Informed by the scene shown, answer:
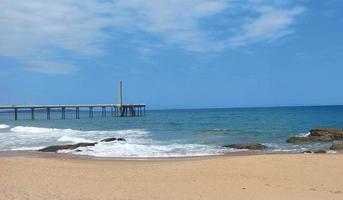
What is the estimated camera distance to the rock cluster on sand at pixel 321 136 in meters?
24.3

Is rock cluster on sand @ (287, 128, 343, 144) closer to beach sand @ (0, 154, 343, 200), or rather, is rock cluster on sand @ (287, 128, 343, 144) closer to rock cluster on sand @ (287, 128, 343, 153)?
rock cluster on sand @ (287, 128, 343, 153)

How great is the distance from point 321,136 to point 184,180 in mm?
17564

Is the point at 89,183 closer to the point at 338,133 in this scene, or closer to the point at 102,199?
the point at 102,199

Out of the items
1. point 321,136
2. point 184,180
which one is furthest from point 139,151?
point 321,136

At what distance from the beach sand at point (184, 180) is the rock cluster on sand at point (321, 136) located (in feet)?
32.9

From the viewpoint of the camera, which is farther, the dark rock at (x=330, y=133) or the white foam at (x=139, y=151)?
the dark rock at (x=330, y=133)

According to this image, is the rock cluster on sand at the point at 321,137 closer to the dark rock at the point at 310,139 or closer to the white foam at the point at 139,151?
the dark rock at the point at 310,139

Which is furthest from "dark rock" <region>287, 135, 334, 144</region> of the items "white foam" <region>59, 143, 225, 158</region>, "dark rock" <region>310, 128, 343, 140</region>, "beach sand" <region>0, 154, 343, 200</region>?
"beach sand" <region>0, 154, 343, 200</region>

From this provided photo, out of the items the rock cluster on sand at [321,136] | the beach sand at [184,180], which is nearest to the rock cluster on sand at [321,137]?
the rock cluster on sand at [321,136]

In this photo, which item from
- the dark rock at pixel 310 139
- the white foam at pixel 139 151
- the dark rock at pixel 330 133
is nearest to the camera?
the white foam at pixel 139 151

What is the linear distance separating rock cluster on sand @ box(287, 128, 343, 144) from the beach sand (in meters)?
10.0

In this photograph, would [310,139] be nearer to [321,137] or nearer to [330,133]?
[321,137]

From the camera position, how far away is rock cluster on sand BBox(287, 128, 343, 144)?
24.3 meters

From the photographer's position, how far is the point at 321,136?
2569cm
